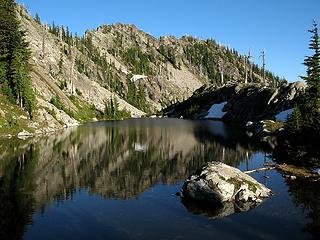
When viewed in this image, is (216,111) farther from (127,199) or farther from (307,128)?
(127,199)

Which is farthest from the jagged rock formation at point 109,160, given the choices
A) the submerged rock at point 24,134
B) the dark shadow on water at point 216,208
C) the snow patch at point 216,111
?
the snow patch at point 216,111

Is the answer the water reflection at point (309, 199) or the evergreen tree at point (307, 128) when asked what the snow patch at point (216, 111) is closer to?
the evergreen tree at point (307, 128)

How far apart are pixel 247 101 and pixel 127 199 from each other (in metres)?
121

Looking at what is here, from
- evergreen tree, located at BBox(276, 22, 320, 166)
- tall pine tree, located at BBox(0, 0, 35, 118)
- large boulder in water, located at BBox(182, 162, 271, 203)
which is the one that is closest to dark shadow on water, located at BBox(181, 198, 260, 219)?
large boulder in water, located at BBox(182, 162, 271, 203)

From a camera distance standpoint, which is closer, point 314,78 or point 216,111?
point 314,78

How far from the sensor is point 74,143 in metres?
→ 71.2

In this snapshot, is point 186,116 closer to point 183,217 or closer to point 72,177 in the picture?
point 72,177

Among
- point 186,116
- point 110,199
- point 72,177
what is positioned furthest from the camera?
point 186,116

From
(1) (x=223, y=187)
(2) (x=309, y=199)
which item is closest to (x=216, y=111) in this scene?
(2) (x=309, y=199)

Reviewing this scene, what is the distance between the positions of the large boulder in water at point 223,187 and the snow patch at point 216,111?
129 meters

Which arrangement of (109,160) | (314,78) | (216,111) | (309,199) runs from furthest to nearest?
(216,111), (314,78), (109,160), (309,199)

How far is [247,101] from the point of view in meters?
150

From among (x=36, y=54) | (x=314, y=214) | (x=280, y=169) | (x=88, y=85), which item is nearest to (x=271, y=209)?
(x=314, y=214)

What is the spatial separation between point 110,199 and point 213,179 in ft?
32.8
